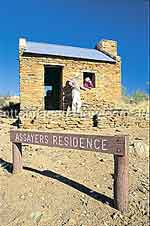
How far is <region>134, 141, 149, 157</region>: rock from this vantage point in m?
7.32

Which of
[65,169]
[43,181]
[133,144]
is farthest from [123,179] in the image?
[133,144]

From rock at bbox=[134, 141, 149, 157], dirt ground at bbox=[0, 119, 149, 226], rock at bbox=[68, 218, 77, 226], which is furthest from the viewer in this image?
rock at bbox=[134, 141, 149, 157]

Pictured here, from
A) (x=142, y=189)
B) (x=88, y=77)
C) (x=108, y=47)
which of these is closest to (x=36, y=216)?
(x=142, y=189)

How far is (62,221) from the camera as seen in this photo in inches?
145

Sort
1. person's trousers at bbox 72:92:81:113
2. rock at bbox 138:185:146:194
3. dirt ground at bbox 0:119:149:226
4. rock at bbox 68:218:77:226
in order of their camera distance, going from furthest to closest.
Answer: person's trousers at bbox 72:92:81:113
rock at bbox 138:185:146:194
dirt ground at bbox 0:119:149:226
rock at bbox 68:218:77:226

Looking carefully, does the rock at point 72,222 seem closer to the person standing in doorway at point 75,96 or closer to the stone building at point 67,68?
the person standing in doorway at point 75,96

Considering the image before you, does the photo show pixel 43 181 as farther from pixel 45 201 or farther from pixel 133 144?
pixel 133 144

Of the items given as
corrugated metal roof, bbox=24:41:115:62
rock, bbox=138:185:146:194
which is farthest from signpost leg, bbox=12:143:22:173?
corrugated metal roof, bbox=24:41:115:62

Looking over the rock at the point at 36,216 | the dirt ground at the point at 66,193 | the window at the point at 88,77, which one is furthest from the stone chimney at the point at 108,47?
the rock at the point at 36,216

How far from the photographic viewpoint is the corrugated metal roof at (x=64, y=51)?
12584mm

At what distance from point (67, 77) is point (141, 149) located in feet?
21.1

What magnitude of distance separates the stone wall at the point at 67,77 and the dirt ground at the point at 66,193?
19.1ft

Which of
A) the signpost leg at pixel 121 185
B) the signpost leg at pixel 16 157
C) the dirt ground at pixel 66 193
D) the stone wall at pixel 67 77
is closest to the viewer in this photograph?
the dirt ground at pixel 66 193

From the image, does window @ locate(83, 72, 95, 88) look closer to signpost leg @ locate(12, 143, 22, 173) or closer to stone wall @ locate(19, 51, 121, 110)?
stone wall @ locate(19, 51, 121, 110)
